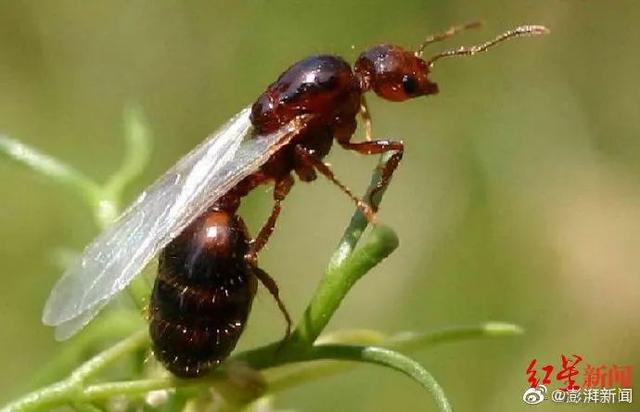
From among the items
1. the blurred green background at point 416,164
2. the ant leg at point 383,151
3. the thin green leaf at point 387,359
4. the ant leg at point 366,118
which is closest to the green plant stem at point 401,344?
the thin green leaf at point 387,359

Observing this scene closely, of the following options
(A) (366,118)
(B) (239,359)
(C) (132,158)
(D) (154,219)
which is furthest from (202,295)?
(A) (366,118)

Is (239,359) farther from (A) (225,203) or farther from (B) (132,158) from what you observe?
(B) (132,158)

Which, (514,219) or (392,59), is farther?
(514,219)

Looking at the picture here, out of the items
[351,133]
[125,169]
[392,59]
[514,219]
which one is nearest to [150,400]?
[125,169]

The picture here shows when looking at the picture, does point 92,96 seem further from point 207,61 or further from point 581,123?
point 581,123

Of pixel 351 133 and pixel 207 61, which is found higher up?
pixel 207 61

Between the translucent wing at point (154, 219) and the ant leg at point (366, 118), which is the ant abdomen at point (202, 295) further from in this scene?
the ant leg at point (366, 118)

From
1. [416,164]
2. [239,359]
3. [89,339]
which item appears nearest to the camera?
[239,359]
